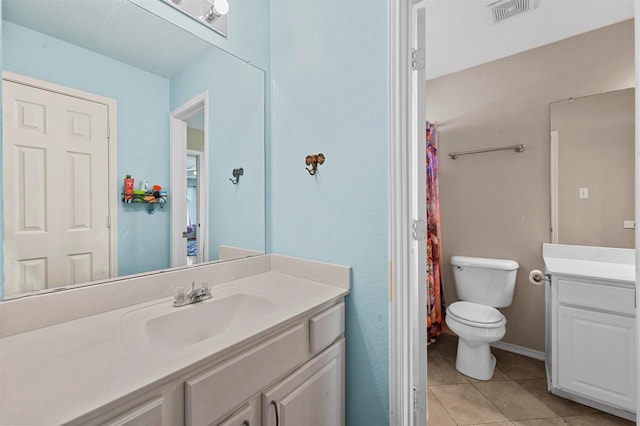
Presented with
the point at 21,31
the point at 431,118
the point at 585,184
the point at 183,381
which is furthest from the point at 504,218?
the point at 21,31

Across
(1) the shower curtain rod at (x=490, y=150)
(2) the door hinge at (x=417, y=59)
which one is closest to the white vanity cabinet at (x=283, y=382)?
(2) the door hinge at (x=417, y=59)

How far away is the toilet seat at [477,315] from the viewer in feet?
6.24

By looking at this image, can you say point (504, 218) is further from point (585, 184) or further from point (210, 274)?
point (210, 274)

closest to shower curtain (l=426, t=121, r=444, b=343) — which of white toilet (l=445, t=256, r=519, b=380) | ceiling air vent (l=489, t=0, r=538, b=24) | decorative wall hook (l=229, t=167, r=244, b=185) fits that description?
white toilet (l=445, t=256, r=519, b=380)

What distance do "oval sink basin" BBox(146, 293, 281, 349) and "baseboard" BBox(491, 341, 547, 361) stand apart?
2289 millimetres

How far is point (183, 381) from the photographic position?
0.66 metres

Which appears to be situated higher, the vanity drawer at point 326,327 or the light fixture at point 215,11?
the light fixture at point 215,11

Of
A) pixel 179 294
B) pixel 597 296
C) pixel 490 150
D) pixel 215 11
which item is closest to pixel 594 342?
pixel 597 296

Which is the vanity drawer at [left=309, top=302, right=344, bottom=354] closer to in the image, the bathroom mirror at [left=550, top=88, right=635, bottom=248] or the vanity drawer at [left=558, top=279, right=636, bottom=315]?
the vanity drawer at [left=558, top=279, right=636, bottom=315]

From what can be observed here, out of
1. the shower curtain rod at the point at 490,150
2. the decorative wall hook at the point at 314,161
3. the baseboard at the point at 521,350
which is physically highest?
the shower curtain rod at the point at 490,150

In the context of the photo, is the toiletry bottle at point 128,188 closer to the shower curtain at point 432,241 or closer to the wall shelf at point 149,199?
the wall shelf at point 149,199

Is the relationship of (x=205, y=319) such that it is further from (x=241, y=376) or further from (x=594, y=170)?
(x=594, y=170)

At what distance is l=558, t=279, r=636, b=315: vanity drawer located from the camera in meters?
1.48

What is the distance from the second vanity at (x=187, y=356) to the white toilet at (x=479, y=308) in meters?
1.20
